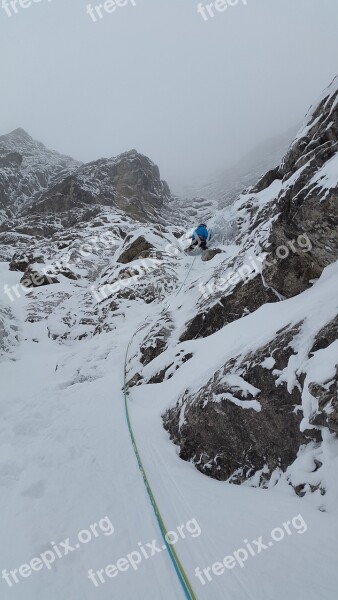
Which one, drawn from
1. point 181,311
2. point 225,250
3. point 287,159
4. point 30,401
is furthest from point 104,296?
point 287,159

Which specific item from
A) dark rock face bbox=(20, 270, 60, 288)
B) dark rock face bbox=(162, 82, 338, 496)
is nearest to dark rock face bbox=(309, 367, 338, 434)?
dark rock face bbox=(162, 82, 338, 496)

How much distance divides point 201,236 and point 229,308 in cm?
1082

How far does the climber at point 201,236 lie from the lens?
750 inches

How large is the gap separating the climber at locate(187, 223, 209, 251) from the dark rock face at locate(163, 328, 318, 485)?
46.6ft

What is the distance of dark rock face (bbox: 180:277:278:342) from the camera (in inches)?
341

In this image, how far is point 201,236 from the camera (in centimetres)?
1948

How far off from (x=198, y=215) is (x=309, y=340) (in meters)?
67.1

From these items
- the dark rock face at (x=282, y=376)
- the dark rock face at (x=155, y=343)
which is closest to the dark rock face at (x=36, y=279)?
the dark rock face at (x=155, y=343)

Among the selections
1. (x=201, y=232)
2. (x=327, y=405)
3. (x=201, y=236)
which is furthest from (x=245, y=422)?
(x=201, y=236)

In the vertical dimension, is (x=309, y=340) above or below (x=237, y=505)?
above

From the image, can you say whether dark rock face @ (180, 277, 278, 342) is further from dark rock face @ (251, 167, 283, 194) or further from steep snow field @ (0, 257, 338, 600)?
dark rock face @ (251, 167, 283, 194)

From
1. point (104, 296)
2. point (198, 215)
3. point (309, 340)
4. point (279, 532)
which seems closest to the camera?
point (279, 532)

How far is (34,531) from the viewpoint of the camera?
12.6 feet

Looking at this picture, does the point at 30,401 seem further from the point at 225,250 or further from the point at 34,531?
the point at 225,250
